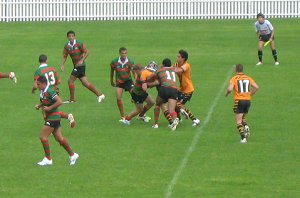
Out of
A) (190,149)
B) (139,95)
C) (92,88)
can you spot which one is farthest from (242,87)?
(92,88)

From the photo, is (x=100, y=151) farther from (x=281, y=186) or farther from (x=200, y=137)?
(x=281, y=186)

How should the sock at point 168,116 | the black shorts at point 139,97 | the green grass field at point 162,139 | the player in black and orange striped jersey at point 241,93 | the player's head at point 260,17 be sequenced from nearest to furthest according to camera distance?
1. the green grass field at point 162,139
2. the player in black and orange striped jersey at point 241,93
3. the sock at point 168,116
4. the black shorts at point 139,97
5. the player's head at point 260,17

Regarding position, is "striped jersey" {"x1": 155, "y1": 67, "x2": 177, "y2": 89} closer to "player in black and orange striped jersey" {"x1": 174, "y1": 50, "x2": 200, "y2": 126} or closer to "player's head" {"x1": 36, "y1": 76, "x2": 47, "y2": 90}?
"player in black and orange striped jersey" {"x1": 174, "y1": 50, "x2": 200, "y2": 126}

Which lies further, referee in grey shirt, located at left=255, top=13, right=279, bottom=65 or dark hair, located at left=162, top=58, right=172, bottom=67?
referee in grey shirt, located at left=255, top=13, right=279, bottom=65

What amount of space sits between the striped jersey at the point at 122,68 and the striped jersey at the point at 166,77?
163 cm

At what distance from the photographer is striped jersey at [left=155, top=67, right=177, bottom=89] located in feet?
83.7

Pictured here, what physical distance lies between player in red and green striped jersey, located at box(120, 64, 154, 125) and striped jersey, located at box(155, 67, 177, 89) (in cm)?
36

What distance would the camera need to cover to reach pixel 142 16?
5062 centimetres

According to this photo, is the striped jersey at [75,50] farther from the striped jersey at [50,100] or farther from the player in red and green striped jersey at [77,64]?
the striped jersey at [50,100]

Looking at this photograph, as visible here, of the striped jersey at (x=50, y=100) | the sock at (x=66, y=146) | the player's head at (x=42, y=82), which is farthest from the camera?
the sock at (x=66, y=146)

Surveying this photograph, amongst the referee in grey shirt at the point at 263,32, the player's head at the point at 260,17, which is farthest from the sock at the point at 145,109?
the referee in grey shirt at the point at 263,32

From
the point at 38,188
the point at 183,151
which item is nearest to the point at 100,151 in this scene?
the point at 183,151

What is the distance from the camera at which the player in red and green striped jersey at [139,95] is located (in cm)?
2567

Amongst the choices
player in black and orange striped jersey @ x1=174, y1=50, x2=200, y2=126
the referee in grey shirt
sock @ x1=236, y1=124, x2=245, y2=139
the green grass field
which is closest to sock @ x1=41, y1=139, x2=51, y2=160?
the green grass field
